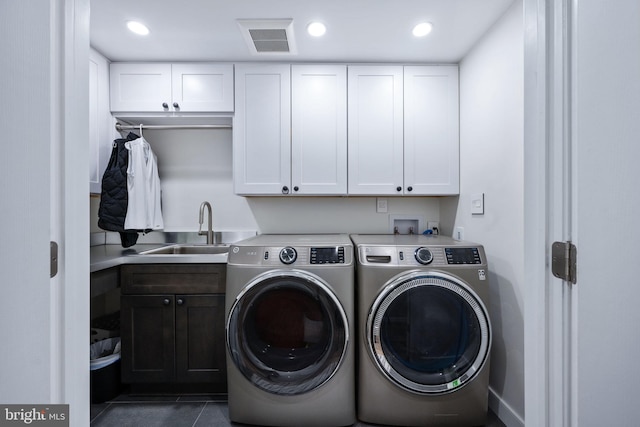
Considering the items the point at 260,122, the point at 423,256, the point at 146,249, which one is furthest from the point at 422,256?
the point at 146,249

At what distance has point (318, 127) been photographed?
2164 millimetres

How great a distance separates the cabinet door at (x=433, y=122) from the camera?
2.18 m

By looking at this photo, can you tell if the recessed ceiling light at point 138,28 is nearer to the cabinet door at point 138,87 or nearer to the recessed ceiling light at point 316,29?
the cabinet door at point 138,87

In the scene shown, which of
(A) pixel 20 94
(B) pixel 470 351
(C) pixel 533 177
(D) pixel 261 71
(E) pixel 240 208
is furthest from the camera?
(E) pixel 240 208

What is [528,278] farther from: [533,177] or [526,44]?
[526,44]

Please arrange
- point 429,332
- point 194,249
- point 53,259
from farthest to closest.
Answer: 1. point 194,249
2. point 429,332
3. point 53,259

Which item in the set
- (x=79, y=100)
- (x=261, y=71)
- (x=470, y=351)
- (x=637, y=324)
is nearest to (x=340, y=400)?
(x=470, y=351)

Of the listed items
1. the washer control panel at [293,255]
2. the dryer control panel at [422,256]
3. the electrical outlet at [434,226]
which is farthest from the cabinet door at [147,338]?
the electrical outlet at [434,226]

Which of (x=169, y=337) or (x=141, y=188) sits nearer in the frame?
(x=169, y=337)

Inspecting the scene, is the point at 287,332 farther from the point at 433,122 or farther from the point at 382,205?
the point at 433,122

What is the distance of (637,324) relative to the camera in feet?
1.97

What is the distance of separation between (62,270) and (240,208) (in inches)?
75.0

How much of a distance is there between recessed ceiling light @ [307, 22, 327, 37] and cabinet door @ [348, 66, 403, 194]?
1.31 ft

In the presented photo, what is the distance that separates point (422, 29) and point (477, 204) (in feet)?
3.74
